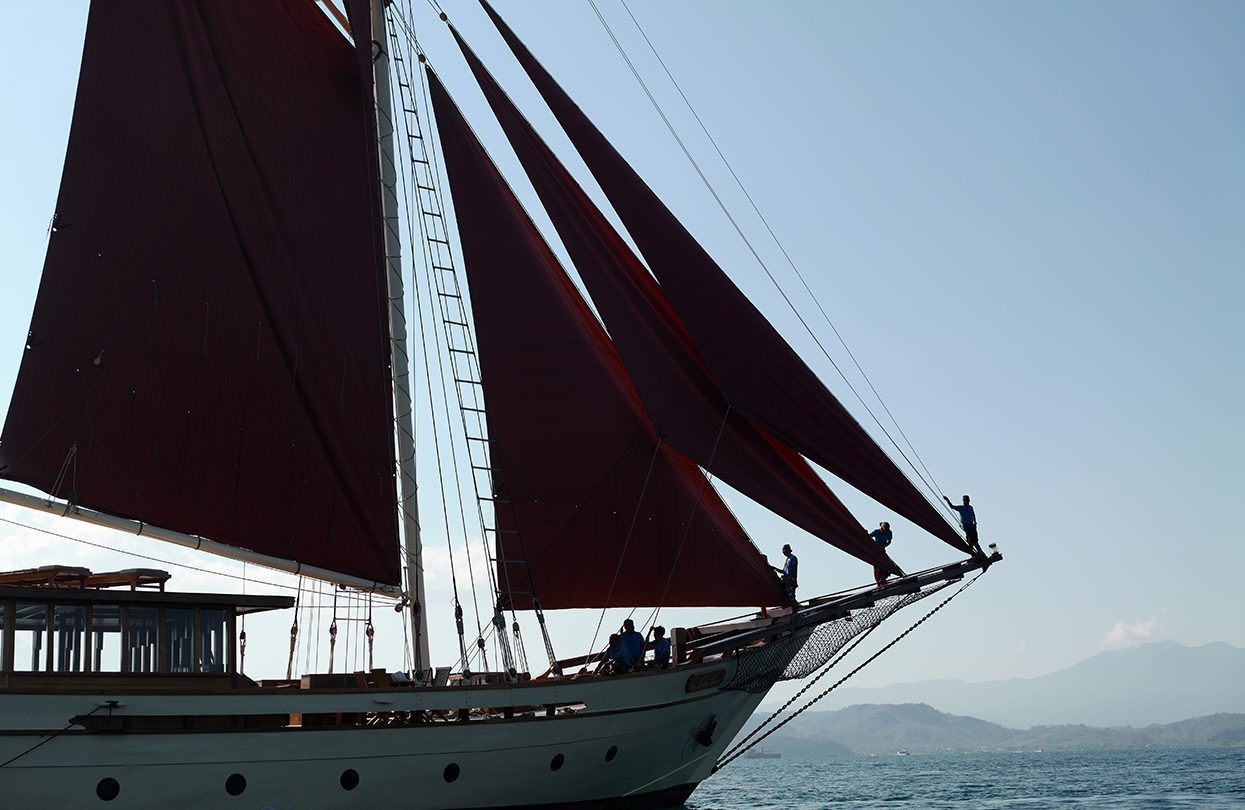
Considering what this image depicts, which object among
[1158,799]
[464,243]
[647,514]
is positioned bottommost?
[1158,799]

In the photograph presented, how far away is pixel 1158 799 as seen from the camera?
37000 millimetres

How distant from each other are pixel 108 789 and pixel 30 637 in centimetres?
272

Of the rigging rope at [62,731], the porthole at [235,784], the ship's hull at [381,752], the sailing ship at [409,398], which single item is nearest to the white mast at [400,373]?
the sailing ship at [409,398]

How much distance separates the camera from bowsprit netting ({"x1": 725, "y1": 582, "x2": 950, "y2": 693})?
26000 millimetres

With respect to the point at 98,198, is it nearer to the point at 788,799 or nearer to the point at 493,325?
the point at 493,325

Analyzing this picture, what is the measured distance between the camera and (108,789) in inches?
766

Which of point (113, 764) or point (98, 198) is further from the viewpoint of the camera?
point (98, 198)

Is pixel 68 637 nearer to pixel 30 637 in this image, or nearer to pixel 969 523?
pixel 30 637

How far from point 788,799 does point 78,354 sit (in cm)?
2970

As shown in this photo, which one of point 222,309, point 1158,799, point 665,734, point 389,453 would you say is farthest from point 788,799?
point 222,309

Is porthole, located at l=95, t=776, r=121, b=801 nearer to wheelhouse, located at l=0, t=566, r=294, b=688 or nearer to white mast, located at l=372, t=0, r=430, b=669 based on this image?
wheelhouse, located at l=0, t=566, r=294, b=688

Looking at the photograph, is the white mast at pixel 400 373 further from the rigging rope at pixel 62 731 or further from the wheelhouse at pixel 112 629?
the rigging rope at pixel 62 731

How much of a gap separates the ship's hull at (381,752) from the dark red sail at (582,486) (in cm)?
222

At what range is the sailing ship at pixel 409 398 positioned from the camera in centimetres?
2381
